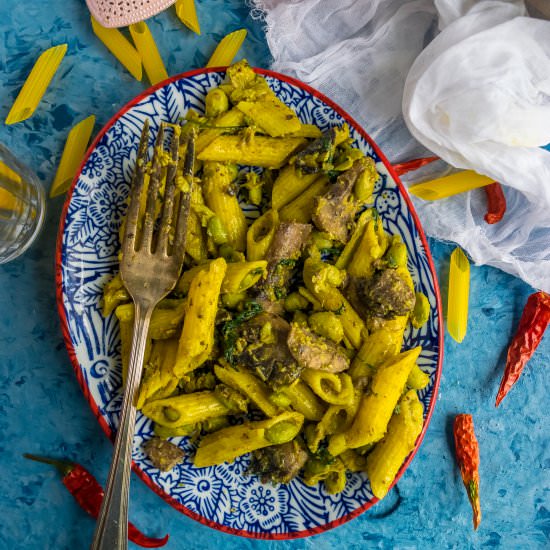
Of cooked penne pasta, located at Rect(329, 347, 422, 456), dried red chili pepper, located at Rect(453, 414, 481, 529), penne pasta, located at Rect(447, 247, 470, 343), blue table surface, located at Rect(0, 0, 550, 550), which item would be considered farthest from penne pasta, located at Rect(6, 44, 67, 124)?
dried red chili pepper, located at Rect(453, 414, 481, 529)

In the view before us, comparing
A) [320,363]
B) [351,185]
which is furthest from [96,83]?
[320,363]

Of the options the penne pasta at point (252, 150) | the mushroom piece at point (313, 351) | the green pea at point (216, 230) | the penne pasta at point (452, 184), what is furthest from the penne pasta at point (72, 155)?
the penne pasta at point (452, 184)

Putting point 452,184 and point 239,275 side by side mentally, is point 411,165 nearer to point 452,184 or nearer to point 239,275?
point 452,184

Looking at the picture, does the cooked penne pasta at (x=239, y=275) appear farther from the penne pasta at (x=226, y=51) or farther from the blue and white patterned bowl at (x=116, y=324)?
the penne pasta at (x=226, y=51)

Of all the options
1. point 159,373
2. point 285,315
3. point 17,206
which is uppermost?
point 17,206

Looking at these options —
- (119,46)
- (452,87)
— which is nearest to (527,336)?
(452,87)

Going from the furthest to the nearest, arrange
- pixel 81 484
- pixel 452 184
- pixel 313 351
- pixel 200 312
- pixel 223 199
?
pixel 452 184 < pixel 81 484 < pixel 223 199 < pixel 313 351 < pixel 200 312

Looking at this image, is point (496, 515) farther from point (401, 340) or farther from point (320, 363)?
point (320, 363)
